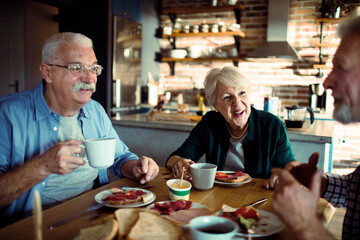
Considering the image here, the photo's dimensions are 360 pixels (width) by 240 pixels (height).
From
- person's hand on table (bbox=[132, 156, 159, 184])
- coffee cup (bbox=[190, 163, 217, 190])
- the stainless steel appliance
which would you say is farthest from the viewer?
the stainless steel appliance

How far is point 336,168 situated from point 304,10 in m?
2.36

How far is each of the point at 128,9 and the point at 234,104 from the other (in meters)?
3.59

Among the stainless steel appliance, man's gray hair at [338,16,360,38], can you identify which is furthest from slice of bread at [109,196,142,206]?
the stainless steel appliance

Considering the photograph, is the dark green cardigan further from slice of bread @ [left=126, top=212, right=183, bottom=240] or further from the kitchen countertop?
slice of bread @ [left=126, top=212, right=183, bottom=240]

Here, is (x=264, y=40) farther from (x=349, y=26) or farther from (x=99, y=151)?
(x=99, y=151)

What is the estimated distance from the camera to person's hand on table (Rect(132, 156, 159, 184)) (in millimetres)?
1375

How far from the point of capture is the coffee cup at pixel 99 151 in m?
1.10

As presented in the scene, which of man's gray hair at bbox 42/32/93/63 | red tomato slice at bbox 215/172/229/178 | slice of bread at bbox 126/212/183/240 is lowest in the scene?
red tomato slice at bbox 215/172/229/178

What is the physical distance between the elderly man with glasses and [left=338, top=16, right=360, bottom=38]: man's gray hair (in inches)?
34.5

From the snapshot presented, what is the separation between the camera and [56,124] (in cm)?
148

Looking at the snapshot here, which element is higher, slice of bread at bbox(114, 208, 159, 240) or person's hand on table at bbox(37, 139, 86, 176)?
person's hand on table at bbox(37, 139, 86, 176)

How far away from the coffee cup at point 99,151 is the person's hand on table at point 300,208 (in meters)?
0.60

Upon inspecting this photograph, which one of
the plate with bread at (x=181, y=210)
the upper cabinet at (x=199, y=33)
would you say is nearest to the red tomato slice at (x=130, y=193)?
the plate with bread at (x=181, y=210)

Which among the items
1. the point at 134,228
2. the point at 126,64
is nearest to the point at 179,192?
the point at 134,228
